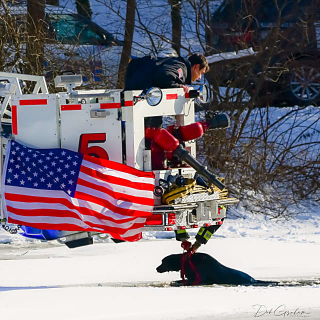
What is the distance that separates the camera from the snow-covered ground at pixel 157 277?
17.1 ft

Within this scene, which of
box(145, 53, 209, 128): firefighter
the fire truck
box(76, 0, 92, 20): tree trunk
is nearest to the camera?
the fire truck

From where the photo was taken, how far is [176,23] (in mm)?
13805

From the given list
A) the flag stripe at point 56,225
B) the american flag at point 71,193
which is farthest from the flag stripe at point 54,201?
the flag stripe at point 56,225

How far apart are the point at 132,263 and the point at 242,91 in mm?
6004

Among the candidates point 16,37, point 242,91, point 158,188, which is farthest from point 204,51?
point 158,188

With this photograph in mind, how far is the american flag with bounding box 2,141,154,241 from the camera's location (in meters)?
6.16

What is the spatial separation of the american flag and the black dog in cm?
115

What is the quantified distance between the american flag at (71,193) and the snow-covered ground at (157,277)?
0.60 metres

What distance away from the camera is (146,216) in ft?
20.7

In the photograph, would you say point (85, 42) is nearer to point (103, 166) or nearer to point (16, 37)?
point (16, 37)

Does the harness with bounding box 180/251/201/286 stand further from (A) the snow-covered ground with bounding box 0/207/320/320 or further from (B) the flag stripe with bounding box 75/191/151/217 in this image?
(B) the flag stripe with bounding box 75/191/151/217

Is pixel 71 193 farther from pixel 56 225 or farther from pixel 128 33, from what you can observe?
pixel 128 33

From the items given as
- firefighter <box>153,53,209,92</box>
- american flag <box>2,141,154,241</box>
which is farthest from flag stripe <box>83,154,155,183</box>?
firefighter <box>153,53,209,92</box>

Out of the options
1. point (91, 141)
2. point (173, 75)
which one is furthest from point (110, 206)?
point (173, 75)
